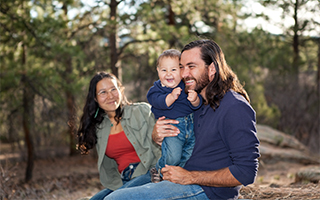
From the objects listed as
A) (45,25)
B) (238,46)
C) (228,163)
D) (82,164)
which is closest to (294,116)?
(238,46)

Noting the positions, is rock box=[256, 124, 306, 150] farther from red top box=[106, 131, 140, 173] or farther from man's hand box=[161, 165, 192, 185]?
man's hand box=[161, 165, 192, 185]

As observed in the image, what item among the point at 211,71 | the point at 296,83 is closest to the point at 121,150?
the point at 211,71

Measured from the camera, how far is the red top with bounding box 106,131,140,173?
11.7 ft

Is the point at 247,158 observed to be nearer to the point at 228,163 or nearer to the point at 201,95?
the point at 228,163

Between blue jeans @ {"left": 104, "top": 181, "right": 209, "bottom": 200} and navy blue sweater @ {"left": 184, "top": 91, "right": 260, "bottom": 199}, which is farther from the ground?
navy blue sweater @ {"left": 184, "top": 91, "right": 260, "bottom": 199}

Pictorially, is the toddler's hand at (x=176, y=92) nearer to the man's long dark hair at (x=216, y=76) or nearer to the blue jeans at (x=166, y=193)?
the man's long dark hair at (x=216, y=76)

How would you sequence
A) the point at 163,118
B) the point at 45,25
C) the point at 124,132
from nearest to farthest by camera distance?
the point at 163,118, the point at 124,132, the point at 45,25

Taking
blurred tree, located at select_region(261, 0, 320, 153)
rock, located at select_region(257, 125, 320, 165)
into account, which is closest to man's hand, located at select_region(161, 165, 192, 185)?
rock, located at select_region(257, 125, 320, 165)

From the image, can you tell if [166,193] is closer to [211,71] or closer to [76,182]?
[211,71]

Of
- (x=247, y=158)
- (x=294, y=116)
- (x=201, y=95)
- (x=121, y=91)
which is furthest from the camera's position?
(x=294, y=116)

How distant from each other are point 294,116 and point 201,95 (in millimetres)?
10285

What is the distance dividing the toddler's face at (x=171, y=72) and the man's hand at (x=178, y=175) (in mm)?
817

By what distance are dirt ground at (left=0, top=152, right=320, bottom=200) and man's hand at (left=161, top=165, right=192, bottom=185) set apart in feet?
4.04

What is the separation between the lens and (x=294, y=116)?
11.7m
